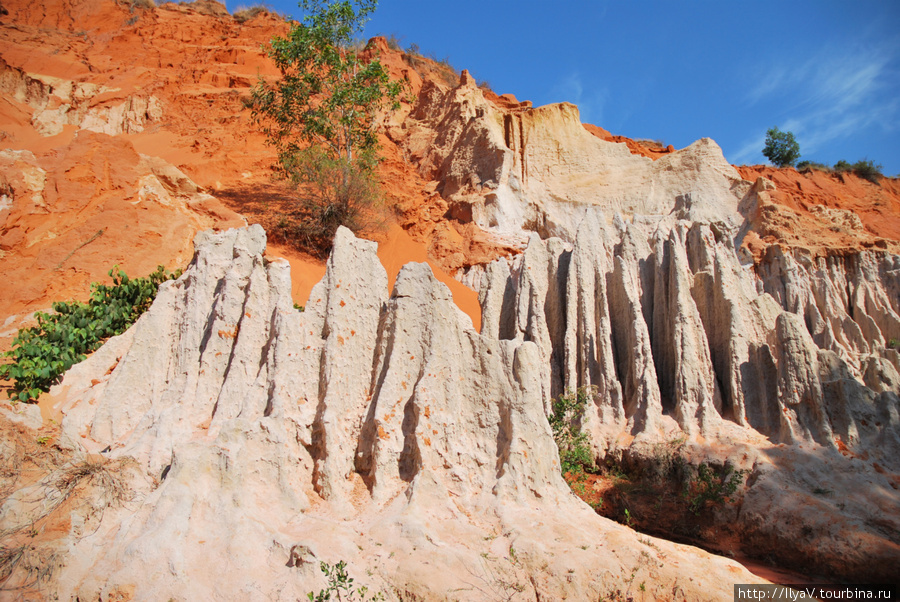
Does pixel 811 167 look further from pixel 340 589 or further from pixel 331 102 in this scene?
pixel 340 589

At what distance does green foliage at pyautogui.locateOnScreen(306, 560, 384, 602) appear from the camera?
5656mm

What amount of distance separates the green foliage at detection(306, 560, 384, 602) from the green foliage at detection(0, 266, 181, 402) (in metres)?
5.64

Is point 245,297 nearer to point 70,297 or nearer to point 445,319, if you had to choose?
point 445,319

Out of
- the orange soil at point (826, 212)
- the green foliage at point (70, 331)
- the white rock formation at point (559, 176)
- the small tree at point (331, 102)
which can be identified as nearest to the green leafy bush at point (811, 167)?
the orange soil at point (826, 212)

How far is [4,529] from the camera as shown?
5863 millimetres

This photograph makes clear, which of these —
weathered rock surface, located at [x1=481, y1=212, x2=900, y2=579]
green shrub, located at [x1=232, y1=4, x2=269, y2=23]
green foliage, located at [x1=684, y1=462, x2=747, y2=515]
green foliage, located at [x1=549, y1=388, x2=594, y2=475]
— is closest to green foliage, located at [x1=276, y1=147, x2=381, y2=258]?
weathered rock surface, located at [x1=481, y1=212, x2=900, y2=579]

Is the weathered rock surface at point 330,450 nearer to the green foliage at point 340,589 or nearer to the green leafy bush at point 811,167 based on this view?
the green foliage at point 340,589

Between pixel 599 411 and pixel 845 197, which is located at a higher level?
pixel 845 197

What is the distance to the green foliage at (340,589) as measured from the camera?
223 inches

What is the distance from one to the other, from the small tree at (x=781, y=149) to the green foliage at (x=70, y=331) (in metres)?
32.9

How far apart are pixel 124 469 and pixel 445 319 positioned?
469 centimetres

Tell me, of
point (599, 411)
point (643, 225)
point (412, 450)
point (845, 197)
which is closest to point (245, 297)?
point (412, 450)

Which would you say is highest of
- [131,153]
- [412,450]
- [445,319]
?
[131,153]

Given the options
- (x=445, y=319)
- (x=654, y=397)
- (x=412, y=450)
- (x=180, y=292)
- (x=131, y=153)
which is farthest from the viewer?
(x=131, y=153)
